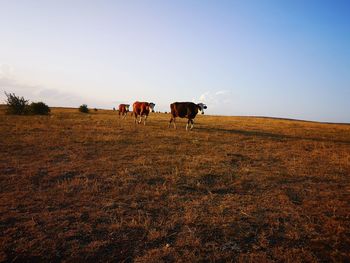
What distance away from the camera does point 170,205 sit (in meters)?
7.79

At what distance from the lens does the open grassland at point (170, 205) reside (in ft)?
18.9

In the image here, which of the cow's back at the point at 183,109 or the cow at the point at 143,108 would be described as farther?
the cow at the point at 143,108

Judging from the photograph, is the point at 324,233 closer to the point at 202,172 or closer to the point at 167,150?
the point at 202,172

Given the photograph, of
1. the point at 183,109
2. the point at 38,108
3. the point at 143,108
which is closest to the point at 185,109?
the point at 183,109

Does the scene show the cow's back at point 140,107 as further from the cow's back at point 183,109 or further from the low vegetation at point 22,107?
the low vegetation at point 22,107

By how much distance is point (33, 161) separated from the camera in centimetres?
1204

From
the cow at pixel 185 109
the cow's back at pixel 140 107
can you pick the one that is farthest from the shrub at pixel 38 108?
the cow at pixel 185 109

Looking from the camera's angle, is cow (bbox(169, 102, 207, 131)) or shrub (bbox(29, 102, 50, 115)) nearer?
cow (bbox(169, 102, 207, 131))

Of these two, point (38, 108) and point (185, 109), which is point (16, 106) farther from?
point (185, 109)

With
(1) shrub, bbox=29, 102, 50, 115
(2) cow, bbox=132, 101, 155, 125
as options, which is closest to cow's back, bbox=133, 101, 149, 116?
(2) cow, bbox=132, 101, 155, 125

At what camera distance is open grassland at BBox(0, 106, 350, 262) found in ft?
18.9

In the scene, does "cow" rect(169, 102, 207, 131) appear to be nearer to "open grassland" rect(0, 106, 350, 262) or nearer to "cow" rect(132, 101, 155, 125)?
"cow" rect(132, 101, 155, 125)

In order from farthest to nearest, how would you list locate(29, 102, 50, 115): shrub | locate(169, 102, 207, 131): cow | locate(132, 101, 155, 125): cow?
locate(29, 102, 50, 115): shrub
locate(132, 101, 155, 125): cow
locate(169, 102, 207, 131): cow

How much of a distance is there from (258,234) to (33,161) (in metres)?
9.64
